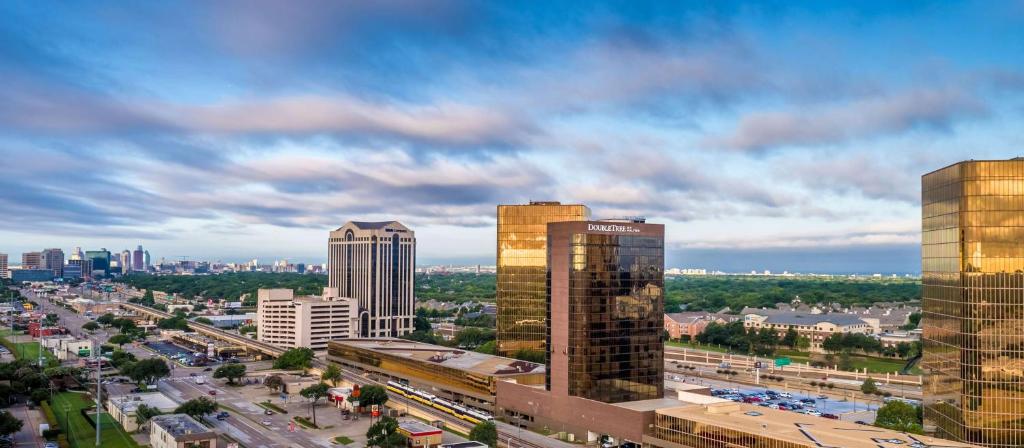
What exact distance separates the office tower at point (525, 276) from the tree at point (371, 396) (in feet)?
149

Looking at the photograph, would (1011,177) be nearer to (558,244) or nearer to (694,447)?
(694,447)

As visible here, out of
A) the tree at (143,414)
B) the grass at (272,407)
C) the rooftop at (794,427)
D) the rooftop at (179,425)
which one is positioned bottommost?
the grass at (272,407)

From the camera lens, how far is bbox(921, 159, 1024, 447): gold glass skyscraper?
294ft

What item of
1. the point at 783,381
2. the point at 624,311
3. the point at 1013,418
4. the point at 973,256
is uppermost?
the point at 973,256

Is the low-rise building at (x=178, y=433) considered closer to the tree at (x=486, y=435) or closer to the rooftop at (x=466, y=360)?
the tree at (x=486, y=435)

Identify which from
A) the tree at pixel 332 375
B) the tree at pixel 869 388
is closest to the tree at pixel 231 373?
the tree at pixel 332 375

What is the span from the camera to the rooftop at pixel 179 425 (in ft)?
376

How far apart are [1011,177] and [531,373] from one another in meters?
86.6

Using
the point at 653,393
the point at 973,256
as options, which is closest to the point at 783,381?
the point at 653,393

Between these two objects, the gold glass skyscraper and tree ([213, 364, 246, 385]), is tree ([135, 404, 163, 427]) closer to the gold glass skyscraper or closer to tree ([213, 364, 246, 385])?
tree ([213, 364, 246, 385])

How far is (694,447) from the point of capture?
346 feet

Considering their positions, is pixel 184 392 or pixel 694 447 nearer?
pixel 694 447

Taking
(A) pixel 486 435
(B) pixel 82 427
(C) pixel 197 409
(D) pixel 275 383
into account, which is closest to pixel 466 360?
(D) pixel 275 383

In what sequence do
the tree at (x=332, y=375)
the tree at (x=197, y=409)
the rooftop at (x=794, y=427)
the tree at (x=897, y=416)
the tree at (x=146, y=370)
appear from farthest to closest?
the tree at (x=332, y=375), the tree at (x=146, y=370), the tree at (x=197, y=409), the tree at (x=897, y=416), the rooftop at (x=794, y=427)
